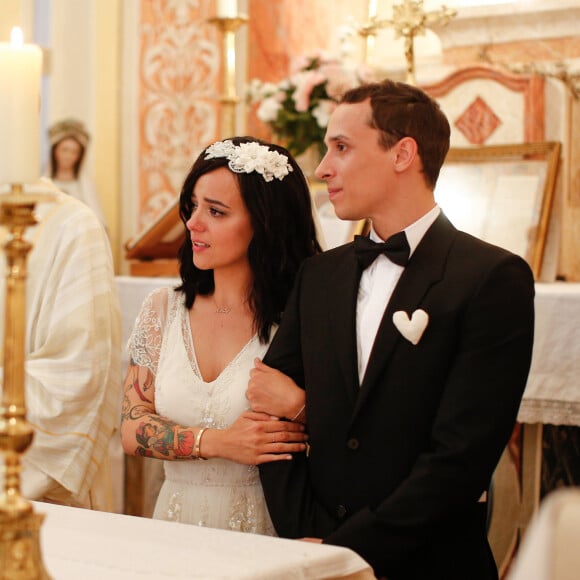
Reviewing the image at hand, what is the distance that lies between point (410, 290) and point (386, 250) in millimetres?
122

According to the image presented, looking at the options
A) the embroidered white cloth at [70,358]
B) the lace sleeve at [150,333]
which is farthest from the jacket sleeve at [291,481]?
the embroidered white cloth at [70,358]

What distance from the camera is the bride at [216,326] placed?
268 centimetres

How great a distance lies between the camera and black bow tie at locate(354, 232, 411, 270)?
2385 millimetres

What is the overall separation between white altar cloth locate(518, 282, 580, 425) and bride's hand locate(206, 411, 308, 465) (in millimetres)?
1079

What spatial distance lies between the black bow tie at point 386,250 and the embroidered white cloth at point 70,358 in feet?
3.23

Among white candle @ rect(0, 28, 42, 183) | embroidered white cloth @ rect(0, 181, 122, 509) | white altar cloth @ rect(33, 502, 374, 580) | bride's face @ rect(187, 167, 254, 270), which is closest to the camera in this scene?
white candle @ rect(0, 28, 42, 183)

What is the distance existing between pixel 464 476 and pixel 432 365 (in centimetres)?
24

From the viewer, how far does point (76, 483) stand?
10.1ft

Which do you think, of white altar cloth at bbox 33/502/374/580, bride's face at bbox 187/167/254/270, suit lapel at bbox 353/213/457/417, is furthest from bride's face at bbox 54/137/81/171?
white altar cloth at bbox 33/502/374/580

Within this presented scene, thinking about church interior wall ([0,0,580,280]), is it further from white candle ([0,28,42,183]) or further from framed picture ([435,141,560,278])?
white candle ([0,28,42,183])

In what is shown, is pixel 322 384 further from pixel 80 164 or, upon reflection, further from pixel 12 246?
pixel 80 164

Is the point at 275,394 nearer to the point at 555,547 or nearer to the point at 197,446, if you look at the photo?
the point at 197,446

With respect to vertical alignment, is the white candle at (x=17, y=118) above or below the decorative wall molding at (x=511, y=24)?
below

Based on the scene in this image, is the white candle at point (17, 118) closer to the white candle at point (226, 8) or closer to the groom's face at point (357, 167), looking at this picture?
the groom's face at point (357, 167)
